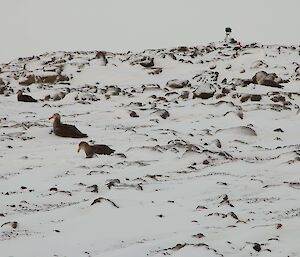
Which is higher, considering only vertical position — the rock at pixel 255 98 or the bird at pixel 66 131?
the rock at pixel 255 98

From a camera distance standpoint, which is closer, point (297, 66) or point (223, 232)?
point (223, 232)

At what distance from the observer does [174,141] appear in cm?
715

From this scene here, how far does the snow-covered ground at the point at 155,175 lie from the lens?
3.56 m

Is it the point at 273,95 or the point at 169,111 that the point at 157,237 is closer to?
the point at 169,111

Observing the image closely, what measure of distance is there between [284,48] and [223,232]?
1658 centimetres

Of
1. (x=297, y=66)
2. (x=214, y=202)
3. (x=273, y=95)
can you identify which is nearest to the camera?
(x=214, y=202)

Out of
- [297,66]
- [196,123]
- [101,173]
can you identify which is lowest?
[101,173]

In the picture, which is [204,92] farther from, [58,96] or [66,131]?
[66,131]

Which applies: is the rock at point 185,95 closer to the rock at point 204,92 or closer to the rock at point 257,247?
the rock at point 204,92

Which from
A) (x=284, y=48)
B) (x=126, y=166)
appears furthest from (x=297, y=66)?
(x=126, y=166)

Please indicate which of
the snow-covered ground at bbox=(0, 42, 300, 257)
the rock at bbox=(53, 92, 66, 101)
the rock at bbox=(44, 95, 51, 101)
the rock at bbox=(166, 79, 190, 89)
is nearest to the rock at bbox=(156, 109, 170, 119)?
the snow-covered ground at bbox=(0, 42, 300, 257)

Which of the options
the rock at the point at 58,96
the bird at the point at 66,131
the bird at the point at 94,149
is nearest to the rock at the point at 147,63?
the rock at the point at 58,96

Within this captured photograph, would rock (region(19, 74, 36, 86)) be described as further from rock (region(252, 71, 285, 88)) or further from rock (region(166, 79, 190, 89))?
rock (region(252, 71, 285, 88))

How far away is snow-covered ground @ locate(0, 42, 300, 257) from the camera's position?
11.7ft
